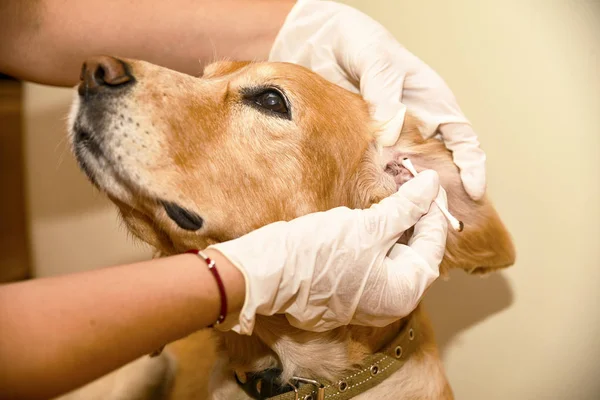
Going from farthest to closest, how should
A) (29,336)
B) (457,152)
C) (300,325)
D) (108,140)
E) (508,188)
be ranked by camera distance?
(508,188)
(457,152)
(300,325)
(108,140)
(29,336)

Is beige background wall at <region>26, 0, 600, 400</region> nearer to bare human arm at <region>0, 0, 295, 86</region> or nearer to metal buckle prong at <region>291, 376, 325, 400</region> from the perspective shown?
bare human arm at <region>0, 0, 295, 86</region>

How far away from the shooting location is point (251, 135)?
1521 mm

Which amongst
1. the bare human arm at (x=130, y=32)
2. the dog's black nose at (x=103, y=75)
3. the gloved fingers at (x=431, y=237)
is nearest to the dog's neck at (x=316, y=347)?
the gloved fingers at (x=431, y=237)

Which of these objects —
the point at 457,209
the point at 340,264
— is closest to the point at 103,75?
the point at 340,264

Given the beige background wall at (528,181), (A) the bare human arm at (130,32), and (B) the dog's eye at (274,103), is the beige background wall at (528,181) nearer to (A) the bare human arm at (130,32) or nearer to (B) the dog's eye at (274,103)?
(A) the bare human arm at (130,32)

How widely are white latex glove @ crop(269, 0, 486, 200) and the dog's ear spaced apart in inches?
1.6

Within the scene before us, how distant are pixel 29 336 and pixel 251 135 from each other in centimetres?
77

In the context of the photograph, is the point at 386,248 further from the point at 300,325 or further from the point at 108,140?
the point at 108,140

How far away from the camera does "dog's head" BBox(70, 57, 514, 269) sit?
4.43 ft

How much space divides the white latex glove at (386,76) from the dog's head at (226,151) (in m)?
0.07

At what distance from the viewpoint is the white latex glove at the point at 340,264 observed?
123 cm

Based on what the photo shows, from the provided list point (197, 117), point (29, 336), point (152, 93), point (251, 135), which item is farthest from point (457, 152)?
point (29, 336)

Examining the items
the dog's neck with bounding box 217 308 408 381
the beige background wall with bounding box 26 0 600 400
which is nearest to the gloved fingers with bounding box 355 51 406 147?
the beige background wall with bounding box 26 0 600 400

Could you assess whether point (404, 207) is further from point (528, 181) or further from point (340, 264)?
point (528, 181)
